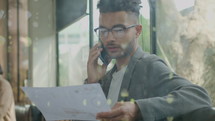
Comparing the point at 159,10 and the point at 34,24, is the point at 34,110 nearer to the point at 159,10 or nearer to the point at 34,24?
the point at 34,24

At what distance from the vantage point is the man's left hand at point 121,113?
1.36 feet

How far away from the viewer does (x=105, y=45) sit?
0.58 m

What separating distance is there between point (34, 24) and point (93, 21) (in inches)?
16.7

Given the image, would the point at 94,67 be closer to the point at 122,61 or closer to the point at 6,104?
the point at 122,61

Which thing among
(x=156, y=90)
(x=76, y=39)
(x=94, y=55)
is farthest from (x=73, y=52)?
(x=156, y=90)

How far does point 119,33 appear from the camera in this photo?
546 millimetres

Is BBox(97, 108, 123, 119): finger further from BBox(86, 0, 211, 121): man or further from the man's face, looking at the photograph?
the man's face

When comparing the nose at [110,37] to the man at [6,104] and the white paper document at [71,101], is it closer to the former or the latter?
the white paper document at [71,101]

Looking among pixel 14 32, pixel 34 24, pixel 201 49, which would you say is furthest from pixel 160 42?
pixel 14 32

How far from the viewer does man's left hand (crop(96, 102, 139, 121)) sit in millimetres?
415

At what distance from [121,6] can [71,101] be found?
196mm

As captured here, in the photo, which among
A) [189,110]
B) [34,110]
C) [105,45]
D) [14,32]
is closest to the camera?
[189,110]

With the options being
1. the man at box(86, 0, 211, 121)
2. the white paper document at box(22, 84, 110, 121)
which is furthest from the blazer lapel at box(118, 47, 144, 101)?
the white paper document at box(22, 84, 110, 121)

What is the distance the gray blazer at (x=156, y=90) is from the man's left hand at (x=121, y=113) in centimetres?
2
